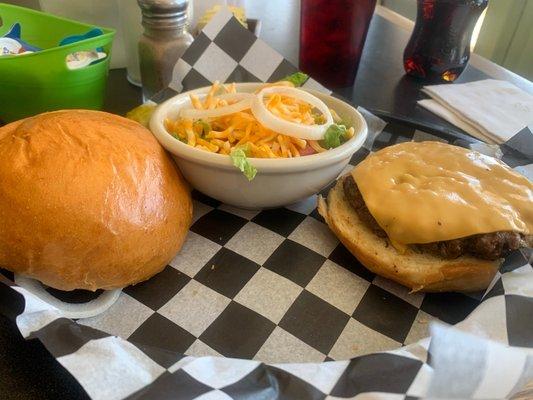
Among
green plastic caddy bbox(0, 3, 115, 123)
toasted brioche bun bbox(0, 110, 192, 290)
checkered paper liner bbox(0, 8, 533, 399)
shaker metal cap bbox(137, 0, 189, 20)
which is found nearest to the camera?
checkered paper liner bbox(0, 8, 533, 399)

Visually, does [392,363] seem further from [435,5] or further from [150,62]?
[435,5]

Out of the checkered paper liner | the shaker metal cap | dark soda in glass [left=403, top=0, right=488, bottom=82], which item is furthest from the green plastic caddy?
dark soda in glass [left=403, top=0, right=488, bottom=82]

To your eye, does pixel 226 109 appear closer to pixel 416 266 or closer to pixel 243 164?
pixel 243 164

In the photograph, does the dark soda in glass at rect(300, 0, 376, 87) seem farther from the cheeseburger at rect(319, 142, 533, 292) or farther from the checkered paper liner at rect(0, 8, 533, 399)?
the cheeseburger at rect(319, 142, 533, 292)

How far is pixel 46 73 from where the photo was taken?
3.42 ft

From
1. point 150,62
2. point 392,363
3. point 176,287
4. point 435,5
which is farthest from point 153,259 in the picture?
point 435,5

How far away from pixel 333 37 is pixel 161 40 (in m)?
0.56

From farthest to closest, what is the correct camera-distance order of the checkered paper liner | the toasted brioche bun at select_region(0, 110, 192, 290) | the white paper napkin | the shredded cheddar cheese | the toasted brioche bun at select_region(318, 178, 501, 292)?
the white paper napkin → the shredded cheddar cheese → the toasted brioche bun at select_region(318, 178, 501, 292) → the toasted brioche bun at select_region(0, 110, 192, 290) → the checkered paper liner

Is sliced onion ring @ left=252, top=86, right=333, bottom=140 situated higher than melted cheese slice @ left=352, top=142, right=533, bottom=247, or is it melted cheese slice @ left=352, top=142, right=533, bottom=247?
sliced onion ring @ left=252, top=86, right=333, bottom=140

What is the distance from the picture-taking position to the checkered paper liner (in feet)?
1.81

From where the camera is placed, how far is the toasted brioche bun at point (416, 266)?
79 cm

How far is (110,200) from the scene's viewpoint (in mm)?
722

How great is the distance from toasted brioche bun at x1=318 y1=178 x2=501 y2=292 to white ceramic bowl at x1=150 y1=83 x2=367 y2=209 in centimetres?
12

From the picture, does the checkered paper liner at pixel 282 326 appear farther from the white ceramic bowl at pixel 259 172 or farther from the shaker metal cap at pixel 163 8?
the shaker metal cap at pixel 163 8
